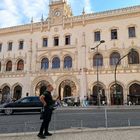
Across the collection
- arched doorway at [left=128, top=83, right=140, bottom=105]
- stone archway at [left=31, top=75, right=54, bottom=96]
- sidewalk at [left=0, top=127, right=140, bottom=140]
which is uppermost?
stone archway at [left=31, top=75, right=54, bottom=96]

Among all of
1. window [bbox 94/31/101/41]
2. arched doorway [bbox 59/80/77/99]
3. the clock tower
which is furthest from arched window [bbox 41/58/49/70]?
window [bbox 94/31/101/41]

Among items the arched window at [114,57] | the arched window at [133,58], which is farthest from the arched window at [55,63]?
the arched window at [133,58]

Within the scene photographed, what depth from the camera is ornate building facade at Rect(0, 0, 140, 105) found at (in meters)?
34.0

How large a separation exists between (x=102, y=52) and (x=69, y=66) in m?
6.12

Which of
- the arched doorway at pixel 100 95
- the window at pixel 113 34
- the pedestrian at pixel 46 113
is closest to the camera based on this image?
the pedestrian at pixel 46 113

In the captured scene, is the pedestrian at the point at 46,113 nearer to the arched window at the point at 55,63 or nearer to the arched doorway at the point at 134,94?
the arched doorway at the point at 134,94

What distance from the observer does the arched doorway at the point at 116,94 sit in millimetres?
33594

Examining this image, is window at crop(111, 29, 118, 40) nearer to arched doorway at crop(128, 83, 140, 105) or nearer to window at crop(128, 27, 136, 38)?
window at crop(128, 27, 136, 38)

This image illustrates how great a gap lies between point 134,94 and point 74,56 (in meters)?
11.7

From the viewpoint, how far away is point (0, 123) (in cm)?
895

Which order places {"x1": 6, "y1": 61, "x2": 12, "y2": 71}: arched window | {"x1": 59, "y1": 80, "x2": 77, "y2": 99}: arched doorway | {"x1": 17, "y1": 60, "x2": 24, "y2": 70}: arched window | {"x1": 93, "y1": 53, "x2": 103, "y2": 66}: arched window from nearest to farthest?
1. {"x1": 93, "y1": 53, "x2": 103, "y2": 66}: arched window
2. {"x1": 59, "y1": 80, "x2": 77, "y2": 99}: arched doorway
3. {"x1": 17, "y1": 60, "x2": 24, "y2": 70}: arched window
4. {"x1": 6, "y1": 61, "x2": 12, "y2": 71}: arched window

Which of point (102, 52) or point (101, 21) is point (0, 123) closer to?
point (102, 52)

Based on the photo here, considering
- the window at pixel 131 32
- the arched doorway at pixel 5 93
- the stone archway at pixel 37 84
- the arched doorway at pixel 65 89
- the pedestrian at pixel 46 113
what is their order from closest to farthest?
1. the pedestrian at pixel 46 113
2. the window at pixel 131 32
3. the arched doorway at pixel 65 89
4. the stone archway at pixel 37 84
5. the arched doorway at pixel 5 93

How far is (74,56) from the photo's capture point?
37.0m
